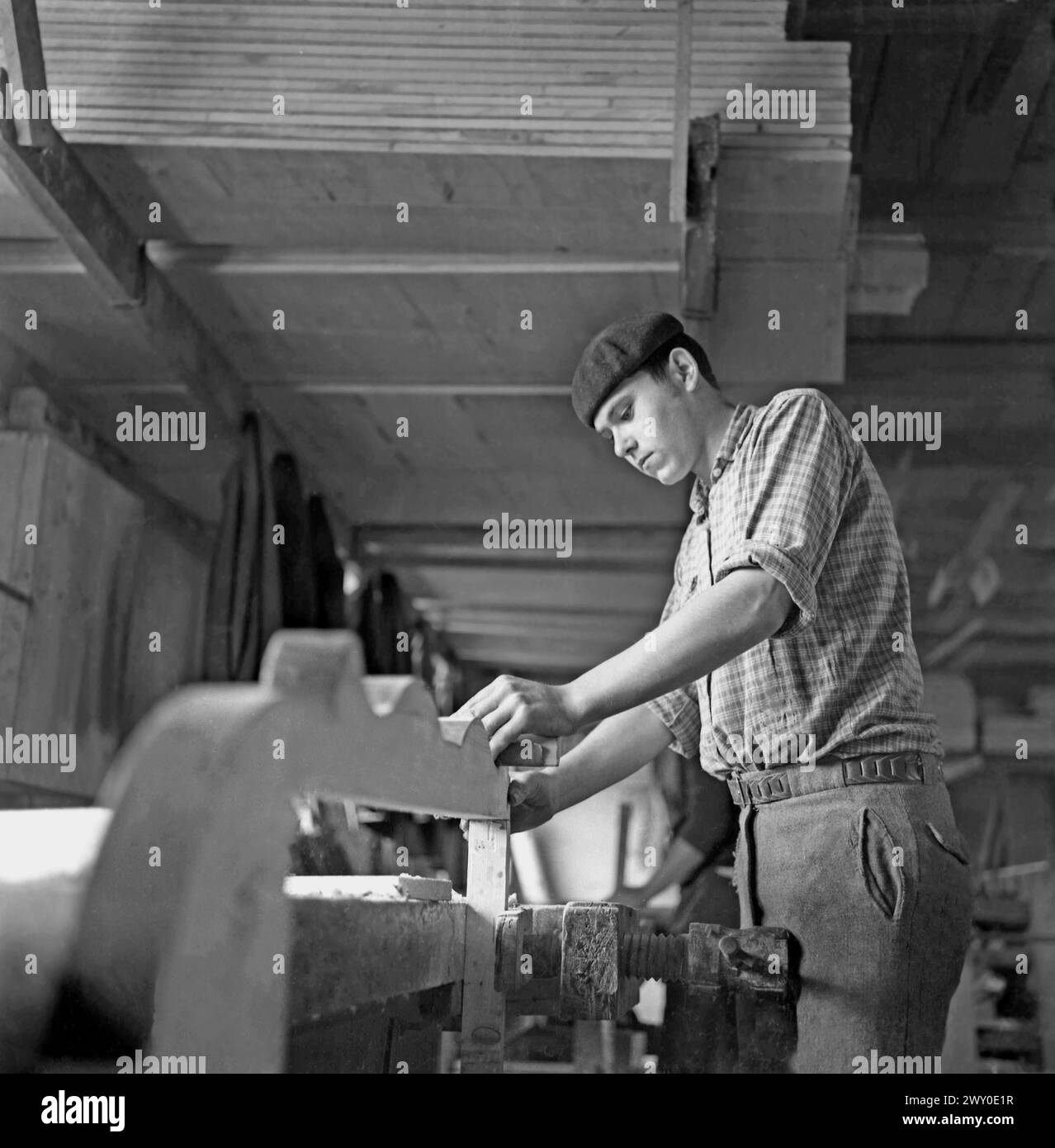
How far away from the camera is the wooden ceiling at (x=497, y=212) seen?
8.79ft

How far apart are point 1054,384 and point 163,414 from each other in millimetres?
2865

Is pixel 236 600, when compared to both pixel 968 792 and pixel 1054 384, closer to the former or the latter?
pixel 1054 384

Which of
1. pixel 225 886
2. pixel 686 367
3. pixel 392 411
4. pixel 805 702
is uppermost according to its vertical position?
pixel 392 411

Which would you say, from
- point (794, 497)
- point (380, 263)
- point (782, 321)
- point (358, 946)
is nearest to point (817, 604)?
point (794, 497)

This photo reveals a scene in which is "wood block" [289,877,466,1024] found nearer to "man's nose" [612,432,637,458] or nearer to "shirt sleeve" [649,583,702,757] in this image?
"shirt sleeve" [649,583,702,757]

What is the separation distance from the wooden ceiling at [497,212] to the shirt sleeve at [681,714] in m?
1.08

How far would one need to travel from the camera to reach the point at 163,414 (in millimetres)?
4020

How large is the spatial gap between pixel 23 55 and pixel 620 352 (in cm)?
131

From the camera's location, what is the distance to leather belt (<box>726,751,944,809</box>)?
71.0 inches

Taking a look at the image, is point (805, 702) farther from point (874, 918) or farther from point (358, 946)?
point (358, 946)

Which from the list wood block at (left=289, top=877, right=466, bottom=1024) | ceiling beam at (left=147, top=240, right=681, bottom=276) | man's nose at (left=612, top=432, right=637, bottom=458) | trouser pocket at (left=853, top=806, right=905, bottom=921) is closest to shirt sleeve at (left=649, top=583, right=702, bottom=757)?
man's nose at (left=612, top=432, right=637, bottom=458)

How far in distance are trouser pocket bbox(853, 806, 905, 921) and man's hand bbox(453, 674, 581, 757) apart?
43 cm

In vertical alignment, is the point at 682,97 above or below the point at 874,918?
above

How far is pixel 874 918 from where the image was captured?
5.64ft
